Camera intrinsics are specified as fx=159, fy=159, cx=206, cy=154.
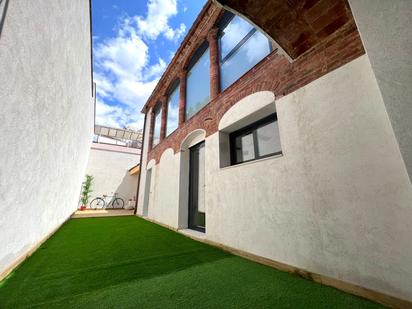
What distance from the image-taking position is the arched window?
3.09m

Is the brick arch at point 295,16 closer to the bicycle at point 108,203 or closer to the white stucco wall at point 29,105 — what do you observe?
the white stucco wall at point 29,105

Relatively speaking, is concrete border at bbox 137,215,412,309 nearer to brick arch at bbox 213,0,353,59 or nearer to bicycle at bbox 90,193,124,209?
brick arch at bbox 213,0,353,59

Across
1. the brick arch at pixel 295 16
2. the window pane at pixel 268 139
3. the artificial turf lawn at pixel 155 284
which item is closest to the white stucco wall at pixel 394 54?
the brick arch at pixel 295 16

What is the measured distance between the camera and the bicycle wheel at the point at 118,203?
11336 millimetres

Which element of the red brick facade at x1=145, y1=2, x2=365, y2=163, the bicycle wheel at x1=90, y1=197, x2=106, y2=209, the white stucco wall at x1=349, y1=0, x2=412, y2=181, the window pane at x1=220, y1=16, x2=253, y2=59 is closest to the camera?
the white stucco wall at x1=349, y1=0, x2=412, y2=181

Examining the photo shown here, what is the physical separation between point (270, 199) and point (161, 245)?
2030 mm

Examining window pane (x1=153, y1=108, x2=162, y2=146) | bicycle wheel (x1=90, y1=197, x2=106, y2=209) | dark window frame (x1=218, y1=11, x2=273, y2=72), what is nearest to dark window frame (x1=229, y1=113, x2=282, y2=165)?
dark window frame (x1=218, y1=11, x2=273, y2=72)

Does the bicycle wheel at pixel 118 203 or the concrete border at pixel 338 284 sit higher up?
the bicycle wheel at pixel 118 203

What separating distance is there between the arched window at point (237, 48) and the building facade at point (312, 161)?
1.1 inches

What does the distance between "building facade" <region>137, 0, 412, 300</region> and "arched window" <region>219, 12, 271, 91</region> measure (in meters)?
0.03

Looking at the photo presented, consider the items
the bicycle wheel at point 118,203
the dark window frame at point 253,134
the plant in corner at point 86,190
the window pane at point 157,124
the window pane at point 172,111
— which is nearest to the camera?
the dark window frame at point 253,134

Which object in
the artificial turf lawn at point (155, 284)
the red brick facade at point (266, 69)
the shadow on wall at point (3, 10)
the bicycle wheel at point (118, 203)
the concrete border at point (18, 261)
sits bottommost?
the artificial turf lawn at point (155, 284)

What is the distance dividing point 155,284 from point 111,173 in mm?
12030

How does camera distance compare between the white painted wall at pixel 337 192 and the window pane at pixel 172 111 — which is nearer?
the white painted wall at pixel 337 192
